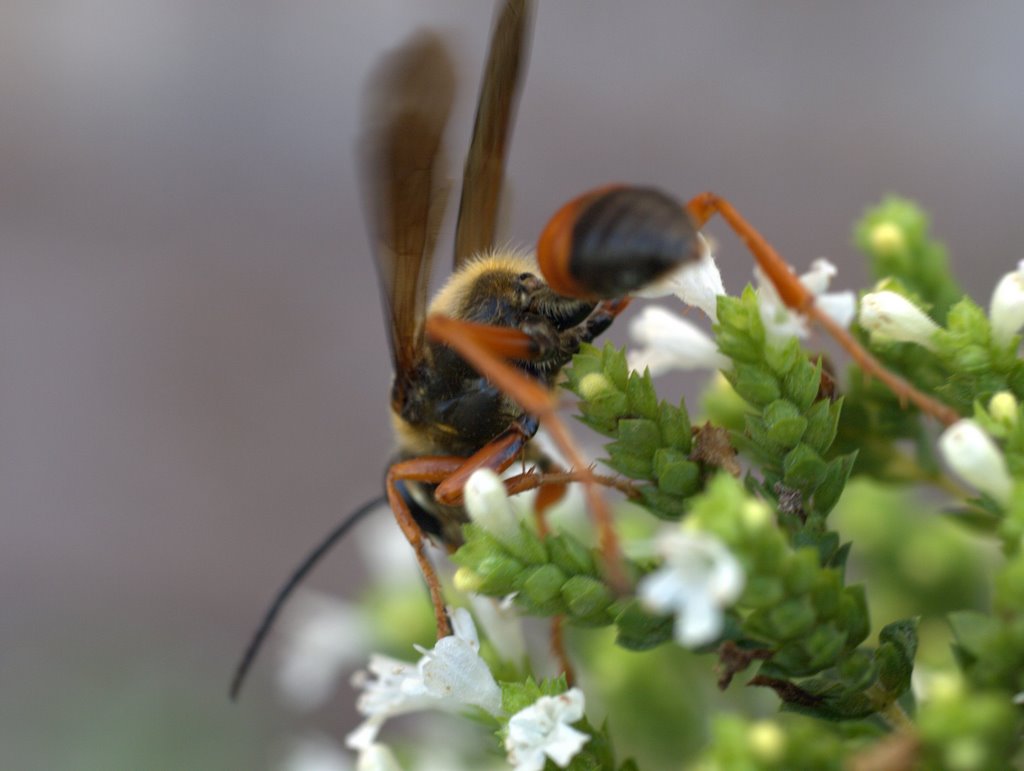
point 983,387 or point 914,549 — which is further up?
point 983,387

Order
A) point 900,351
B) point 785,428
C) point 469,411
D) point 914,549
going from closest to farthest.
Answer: point 785,428 → point 900,351 → point 469,411 → point 914,549

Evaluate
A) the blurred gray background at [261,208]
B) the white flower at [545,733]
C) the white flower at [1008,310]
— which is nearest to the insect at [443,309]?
the white flower at [545,733]

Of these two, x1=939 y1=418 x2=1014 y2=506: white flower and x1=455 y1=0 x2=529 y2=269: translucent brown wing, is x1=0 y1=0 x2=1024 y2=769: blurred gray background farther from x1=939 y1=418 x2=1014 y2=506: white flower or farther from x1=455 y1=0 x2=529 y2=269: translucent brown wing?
x1=939 y1=418 x2=1014 y2=506: white flower

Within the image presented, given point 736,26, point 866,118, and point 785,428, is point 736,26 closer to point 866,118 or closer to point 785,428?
point 866,118

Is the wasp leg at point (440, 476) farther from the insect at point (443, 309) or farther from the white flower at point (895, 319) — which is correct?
the white flower at point (895, 319)

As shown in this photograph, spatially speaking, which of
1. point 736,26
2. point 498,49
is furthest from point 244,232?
point 498,49

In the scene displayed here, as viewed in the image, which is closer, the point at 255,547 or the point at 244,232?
the point at 255,547

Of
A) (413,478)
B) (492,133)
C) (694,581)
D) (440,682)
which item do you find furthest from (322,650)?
(694,581)

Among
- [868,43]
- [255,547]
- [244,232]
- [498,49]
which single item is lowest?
[255,547]
